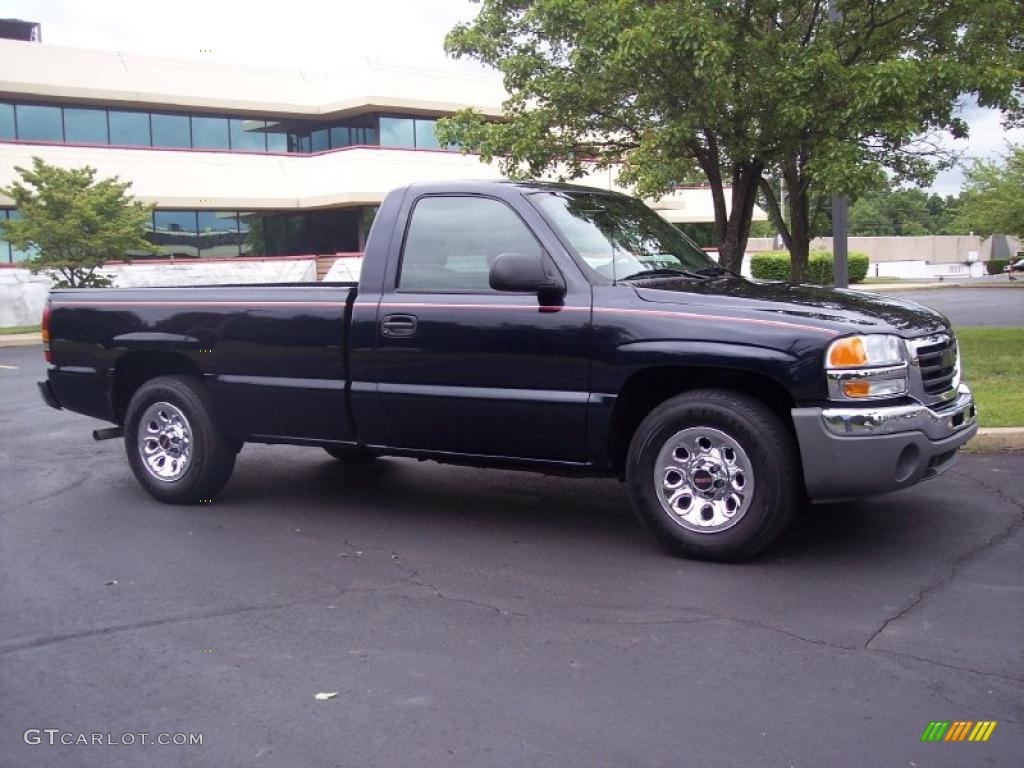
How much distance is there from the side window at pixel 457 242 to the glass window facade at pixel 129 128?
31.2 meters

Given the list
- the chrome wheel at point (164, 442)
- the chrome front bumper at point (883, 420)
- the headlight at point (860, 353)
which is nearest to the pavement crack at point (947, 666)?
the chrome front bumper at point (883, 420)

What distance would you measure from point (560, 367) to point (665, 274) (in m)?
0.93

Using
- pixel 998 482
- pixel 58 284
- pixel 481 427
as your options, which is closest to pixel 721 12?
pixel 998 482

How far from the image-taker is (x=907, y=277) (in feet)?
187

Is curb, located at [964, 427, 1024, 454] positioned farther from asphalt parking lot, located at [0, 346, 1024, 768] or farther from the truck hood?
the truck hood

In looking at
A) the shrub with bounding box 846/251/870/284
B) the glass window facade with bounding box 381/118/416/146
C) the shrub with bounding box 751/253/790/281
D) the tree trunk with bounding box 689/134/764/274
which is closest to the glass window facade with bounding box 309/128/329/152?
the glass window facade with bounding box 381/118/416/146

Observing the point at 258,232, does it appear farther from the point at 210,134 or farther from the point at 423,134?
the point at 423,134

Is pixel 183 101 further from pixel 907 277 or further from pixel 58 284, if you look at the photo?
pixel 907 277

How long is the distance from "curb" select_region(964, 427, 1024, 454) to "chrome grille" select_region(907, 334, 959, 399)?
2.10 m

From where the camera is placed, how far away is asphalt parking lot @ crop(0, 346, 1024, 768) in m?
3.56

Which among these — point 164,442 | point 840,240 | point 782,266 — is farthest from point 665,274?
point 782,266

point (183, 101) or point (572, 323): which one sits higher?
point (183, 101)

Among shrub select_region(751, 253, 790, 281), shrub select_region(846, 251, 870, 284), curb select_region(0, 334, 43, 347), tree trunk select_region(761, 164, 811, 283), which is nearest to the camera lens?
tree trunk select_region(761, 164, 811, 283)

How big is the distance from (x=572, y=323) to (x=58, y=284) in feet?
87.8
